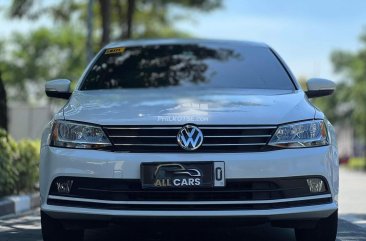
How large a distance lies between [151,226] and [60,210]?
62 cm

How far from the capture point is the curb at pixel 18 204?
773cm

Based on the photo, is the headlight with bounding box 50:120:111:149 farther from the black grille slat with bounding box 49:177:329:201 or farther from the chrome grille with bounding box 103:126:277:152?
the black grille slat with bounding box 49:177:329:201

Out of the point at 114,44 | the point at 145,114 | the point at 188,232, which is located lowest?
the point at 188,232

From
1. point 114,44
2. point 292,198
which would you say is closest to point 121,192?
point 292,198

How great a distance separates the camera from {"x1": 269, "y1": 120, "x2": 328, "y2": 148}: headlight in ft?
14.3

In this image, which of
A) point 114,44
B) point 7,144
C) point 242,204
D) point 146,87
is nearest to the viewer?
point 242,204

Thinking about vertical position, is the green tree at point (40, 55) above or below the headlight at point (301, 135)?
above

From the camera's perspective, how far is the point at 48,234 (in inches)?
186

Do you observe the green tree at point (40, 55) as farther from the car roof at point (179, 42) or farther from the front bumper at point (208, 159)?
the front bumper at point (208, 159)

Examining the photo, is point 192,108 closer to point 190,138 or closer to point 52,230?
point 190,138

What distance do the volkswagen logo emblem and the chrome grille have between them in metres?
0.03

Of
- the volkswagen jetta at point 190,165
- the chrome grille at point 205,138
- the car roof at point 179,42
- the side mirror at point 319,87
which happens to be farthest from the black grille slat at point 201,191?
the car roof at point 179,42

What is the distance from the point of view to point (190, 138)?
4.29 m

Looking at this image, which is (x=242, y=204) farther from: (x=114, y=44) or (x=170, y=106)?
(x=114, y=44)
